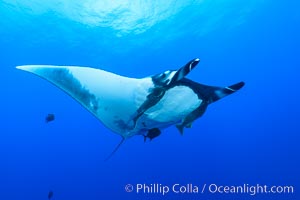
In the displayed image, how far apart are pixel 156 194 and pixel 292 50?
16555 mm

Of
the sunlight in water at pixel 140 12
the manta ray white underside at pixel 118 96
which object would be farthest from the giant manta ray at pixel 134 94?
the sunlight in water at pixel 140 12

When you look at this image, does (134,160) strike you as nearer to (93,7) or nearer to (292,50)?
(292,50)

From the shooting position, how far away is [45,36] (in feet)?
48.4

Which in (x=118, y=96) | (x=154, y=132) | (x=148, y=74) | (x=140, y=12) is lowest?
(x=154, y=132)

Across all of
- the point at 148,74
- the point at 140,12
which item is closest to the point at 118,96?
the point at 140,12

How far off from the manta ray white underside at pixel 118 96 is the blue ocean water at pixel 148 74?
9.54 metres

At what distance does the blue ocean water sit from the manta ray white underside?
9.54 m

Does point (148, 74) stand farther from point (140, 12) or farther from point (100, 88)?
point (100, 88)

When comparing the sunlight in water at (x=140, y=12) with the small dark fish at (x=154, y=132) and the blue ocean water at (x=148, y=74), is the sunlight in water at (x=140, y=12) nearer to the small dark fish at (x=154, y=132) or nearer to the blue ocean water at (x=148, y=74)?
the blue ocean water at (x=148, y=74)

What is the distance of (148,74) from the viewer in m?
19.4

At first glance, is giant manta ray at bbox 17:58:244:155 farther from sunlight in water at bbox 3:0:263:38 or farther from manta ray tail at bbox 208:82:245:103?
sunlight in water at bbox 3:0:263:38

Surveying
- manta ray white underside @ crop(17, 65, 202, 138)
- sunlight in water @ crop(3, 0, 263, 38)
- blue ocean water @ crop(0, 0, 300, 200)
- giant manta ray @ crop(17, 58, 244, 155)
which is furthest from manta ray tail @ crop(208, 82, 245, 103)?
blue ocean water @ crop(0, 0, 300, 200)

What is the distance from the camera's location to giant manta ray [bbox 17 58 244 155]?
2971 mm

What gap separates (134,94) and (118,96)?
7.2 inches
